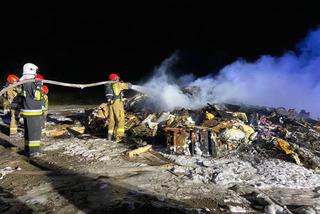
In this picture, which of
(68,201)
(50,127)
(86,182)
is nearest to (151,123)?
(50,127)

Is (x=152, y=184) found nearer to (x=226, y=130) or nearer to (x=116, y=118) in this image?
(x=226, y=130)

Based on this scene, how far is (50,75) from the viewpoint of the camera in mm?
33719

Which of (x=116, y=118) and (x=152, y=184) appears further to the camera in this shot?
(x=116, y=118)

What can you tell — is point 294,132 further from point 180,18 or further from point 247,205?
point 180,18

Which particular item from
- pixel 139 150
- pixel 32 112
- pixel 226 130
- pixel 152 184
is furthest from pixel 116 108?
pixel 152 184

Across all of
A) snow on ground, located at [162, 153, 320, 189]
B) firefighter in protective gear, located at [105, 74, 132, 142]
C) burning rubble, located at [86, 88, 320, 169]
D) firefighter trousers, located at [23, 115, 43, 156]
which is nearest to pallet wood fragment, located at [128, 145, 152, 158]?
burning rubble, located at [86, 88, 320, 169]

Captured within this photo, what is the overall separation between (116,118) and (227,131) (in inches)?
120

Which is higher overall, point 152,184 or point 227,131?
point 227,131

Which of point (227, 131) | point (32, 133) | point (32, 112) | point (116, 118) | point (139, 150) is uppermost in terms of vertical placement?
point (32, 112)

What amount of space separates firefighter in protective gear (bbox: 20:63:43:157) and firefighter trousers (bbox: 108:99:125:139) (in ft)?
7.05

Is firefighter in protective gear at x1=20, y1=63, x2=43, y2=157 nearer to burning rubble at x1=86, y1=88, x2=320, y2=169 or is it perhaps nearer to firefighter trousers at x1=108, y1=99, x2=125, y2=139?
firefighter trousers at x1=108, y1=99, x2=125, y2=139

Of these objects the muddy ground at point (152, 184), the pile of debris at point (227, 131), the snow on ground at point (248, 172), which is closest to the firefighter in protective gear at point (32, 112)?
the muddy ground at point (152, 184)

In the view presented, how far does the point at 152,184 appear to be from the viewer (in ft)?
22.7

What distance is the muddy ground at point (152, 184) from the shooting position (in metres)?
5.95
